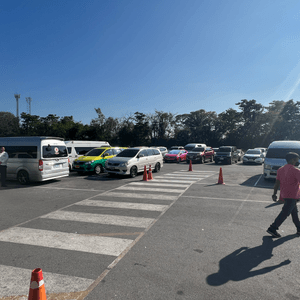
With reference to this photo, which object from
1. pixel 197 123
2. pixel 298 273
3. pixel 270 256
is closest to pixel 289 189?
pixel 270 256

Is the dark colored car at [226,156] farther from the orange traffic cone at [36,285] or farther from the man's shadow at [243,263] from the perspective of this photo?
the orange traffic cone at [36,285]

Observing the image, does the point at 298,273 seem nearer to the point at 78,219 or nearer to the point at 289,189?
the point at 289,189

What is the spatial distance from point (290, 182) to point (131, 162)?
10.0 meters

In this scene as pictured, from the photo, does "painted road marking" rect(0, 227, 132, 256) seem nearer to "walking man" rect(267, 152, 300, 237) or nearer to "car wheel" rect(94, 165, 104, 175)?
"walking man" rect(267, 152, 300, 237)

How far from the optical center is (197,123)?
2372 inches

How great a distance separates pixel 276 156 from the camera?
13383 mm

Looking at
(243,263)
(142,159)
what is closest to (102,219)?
(243,263)

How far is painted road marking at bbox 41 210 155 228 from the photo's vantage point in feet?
19.7

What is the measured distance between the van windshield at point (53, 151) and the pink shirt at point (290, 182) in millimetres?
10282

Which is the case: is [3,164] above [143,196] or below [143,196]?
above

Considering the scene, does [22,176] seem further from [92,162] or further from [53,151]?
[92,162]

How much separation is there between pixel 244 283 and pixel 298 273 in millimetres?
922

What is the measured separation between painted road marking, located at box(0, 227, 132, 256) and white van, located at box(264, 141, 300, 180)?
10.2m

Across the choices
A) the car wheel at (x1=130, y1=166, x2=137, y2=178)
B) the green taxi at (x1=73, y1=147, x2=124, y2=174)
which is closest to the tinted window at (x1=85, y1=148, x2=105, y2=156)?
the green taxi at (x1=73, y1=147, x2=124, y2=174)
